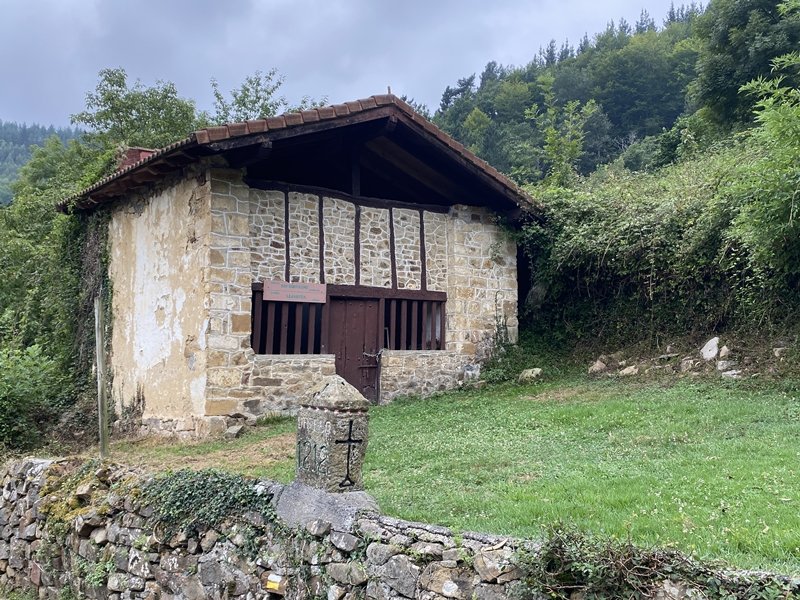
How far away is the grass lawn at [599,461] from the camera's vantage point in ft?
15.1

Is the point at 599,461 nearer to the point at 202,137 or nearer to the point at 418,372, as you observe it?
the point at 418,372

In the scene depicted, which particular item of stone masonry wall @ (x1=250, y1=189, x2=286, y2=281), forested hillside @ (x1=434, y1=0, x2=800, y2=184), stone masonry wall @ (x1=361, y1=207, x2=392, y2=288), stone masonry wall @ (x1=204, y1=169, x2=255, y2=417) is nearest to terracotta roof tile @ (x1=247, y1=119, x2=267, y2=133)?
stone masonry wall @ (x1=204, y1=169, x2=255, y2=417)

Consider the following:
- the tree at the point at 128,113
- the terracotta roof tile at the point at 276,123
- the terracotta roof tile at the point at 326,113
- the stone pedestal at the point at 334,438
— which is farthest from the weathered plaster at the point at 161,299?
the tree at the point at 128,113

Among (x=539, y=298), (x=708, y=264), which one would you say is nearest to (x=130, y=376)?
(x=539, y=298)

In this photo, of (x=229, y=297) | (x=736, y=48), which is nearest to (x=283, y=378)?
(x=229, y=297)

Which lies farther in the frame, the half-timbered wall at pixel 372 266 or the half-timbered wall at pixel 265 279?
the half-timbered wall at pixel 372 266

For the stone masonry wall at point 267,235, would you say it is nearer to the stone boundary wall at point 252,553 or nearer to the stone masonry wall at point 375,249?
the stone masonry wall at point 375,249

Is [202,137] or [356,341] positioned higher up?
[202,137]

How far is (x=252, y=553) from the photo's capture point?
509 cm

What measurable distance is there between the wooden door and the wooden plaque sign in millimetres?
374

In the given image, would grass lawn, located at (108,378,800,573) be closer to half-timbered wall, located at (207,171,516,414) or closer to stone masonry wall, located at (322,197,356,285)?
half-timbered wall, located at (207,171,516,414)

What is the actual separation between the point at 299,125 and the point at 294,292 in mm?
2709

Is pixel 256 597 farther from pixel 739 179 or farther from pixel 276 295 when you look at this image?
pixel 739 179

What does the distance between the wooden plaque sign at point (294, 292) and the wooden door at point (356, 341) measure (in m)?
0.37
